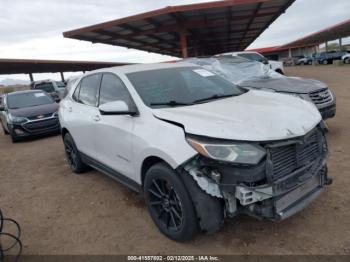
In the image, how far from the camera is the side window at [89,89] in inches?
175

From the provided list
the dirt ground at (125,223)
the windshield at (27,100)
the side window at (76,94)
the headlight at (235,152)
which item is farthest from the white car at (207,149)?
the windshield at (27,100)

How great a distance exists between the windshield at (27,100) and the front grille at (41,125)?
109 cm

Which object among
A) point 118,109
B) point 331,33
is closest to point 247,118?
point 118,109

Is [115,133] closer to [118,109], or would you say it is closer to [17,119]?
[118,109]

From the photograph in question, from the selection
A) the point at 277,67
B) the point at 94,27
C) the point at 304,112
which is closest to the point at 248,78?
the point at 304,112

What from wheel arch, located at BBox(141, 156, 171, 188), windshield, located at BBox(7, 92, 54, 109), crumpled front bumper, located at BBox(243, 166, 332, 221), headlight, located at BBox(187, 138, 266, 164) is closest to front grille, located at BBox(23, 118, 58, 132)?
windshield, located at BBox(7, 92, 54, 109)

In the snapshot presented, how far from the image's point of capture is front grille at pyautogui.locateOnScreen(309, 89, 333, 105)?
5359 millimetres

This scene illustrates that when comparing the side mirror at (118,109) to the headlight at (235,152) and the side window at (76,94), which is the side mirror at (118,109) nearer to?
the headlight at (235,152)

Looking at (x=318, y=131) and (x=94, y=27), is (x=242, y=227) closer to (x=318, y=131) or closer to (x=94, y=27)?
(x=318, y=131)

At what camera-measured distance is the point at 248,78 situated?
7195 millimetres

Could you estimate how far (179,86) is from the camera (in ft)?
12.5

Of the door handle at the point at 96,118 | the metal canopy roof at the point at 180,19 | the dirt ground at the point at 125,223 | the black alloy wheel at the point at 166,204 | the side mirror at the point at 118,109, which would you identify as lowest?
the dirt ground at the point at 125,223

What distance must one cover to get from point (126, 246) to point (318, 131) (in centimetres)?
226

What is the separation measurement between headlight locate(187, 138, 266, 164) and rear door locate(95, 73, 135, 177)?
42.9 inches
